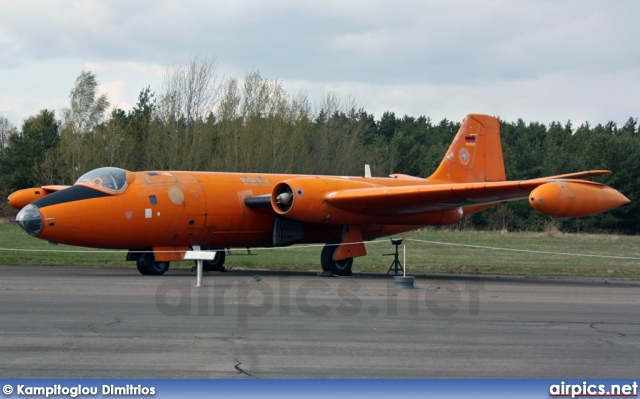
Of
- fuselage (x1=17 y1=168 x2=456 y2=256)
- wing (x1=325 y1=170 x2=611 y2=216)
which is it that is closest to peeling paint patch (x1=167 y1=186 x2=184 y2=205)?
fuselage (x1=17 y1=168 x2=456 y2=256)

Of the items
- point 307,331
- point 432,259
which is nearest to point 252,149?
point 432,259

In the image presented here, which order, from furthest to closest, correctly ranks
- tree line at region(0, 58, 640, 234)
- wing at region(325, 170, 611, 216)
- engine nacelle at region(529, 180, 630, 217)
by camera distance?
tree line at region(0, 58, 640, 234) < wing at region(325, 170, 611, 216) < engine nacelle at region(529, 180, 630, 217)

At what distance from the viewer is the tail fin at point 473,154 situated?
26.3 m

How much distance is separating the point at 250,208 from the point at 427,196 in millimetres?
4934

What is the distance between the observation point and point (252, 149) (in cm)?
4756

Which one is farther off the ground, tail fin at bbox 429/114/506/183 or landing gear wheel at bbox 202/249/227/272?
tail fin at bbox 429/114/506/183

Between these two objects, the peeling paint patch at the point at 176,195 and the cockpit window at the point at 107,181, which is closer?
the cockpit window at the point at 107,181

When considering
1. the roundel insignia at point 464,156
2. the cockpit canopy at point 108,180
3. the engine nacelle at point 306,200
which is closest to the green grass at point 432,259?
the engine nacelle at point 306,200

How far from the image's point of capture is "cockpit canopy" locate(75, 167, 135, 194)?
1917 centimetres

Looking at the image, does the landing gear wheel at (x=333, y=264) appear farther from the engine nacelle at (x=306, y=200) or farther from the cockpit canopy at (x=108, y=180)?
the cockpit canopy at (x=108, y=180)

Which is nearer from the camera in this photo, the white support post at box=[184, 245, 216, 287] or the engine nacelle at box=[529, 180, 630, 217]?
the white support post at box=[184, 245, 216, 287]
